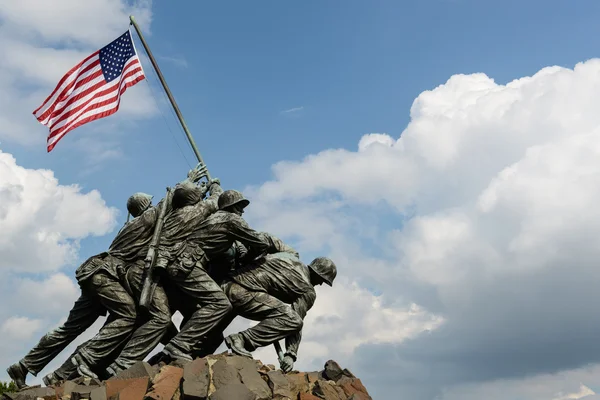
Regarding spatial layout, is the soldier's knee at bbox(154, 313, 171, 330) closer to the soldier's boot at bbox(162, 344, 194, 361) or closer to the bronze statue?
the bronze statue

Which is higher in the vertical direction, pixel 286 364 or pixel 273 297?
pixel 273 297

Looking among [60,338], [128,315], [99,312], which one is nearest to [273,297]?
[128,315]

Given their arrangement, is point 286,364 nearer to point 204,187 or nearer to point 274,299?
point 274,299

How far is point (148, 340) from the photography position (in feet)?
36.6

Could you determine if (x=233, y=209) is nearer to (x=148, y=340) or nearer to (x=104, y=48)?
(x=148, y=340)

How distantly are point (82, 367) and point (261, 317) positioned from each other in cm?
264

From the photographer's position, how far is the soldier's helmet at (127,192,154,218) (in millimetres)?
12492

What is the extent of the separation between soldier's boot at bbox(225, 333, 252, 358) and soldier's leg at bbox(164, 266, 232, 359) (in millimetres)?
304

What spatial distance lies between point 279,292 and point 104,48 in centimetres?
610

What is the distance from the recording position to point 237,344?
36.4 feet

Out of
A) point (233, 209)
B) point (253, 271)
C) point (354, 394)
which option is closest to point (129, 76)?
point (233, 209)

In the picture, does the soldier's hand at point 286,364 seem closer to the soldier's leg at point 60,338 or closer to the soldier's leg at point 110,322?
the soldier's leg at point 110,322

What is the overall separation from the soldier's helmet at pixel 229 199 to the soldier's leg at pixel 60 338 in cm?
240

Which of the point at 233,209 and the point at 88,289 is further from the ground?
the point at 233,209
